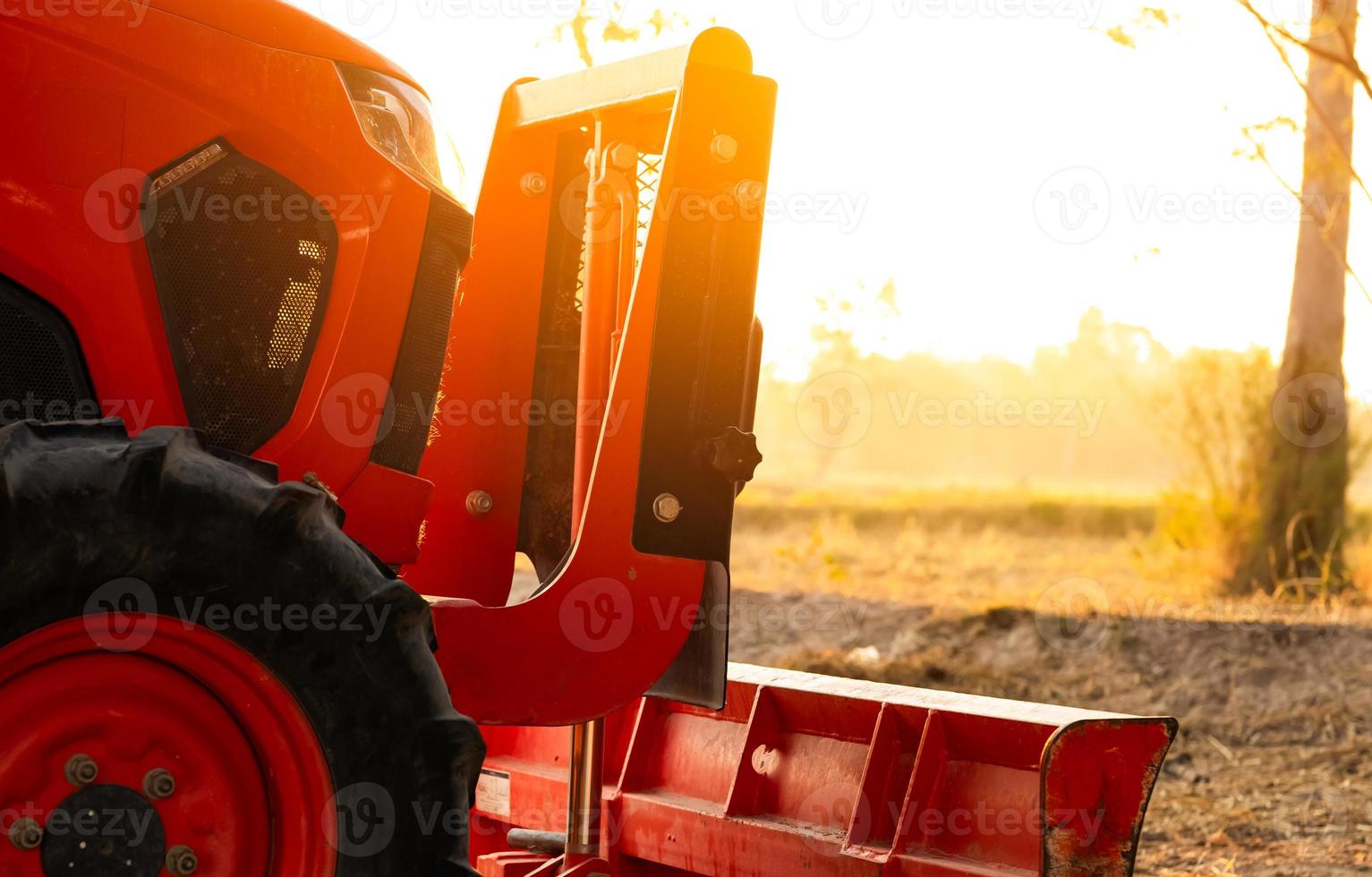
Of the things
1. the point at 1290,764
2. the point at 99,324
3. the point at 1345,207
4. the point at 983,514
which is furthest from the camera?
the point at 983,514

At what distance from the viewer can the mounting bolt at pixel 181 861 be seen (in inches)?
83.4

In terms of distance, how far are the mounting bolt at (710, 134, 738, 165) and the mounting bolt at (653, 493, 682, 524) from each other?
2.39 ft

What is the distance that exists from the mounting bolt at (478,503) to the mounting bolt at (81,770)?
1.62 metres

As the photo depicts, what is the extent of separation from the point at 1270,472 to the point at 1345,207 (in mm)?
1763

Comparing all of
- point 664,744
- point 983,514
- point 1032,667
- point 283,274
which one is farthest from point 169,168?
point 983,514

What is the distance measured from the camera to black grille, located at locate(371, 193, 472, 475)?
2910mm

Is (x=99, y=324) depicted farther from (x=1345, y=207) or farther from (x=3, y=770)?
(x=1345, y=207)

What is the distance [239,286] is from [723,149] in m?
1.05

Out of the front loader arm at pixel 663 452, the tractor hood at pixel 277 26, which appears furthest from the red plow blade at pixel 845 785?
the tractor hood at pixel 277 26

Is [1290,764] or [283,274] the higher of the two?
[283,274]

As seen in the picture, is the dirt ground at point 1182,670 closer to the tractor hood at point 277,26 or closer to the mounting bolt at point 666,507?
the mounting bolt at point 666,507

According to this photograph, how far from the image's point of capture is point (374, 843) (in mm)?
2225

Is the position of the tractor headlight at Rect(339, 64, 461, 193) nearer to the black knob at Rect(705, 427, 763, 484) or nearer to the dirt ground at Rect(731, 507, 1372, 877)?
the black knob at Rect(705, 427, 763, 484)

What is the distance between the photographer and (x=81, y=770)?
6.86ft
